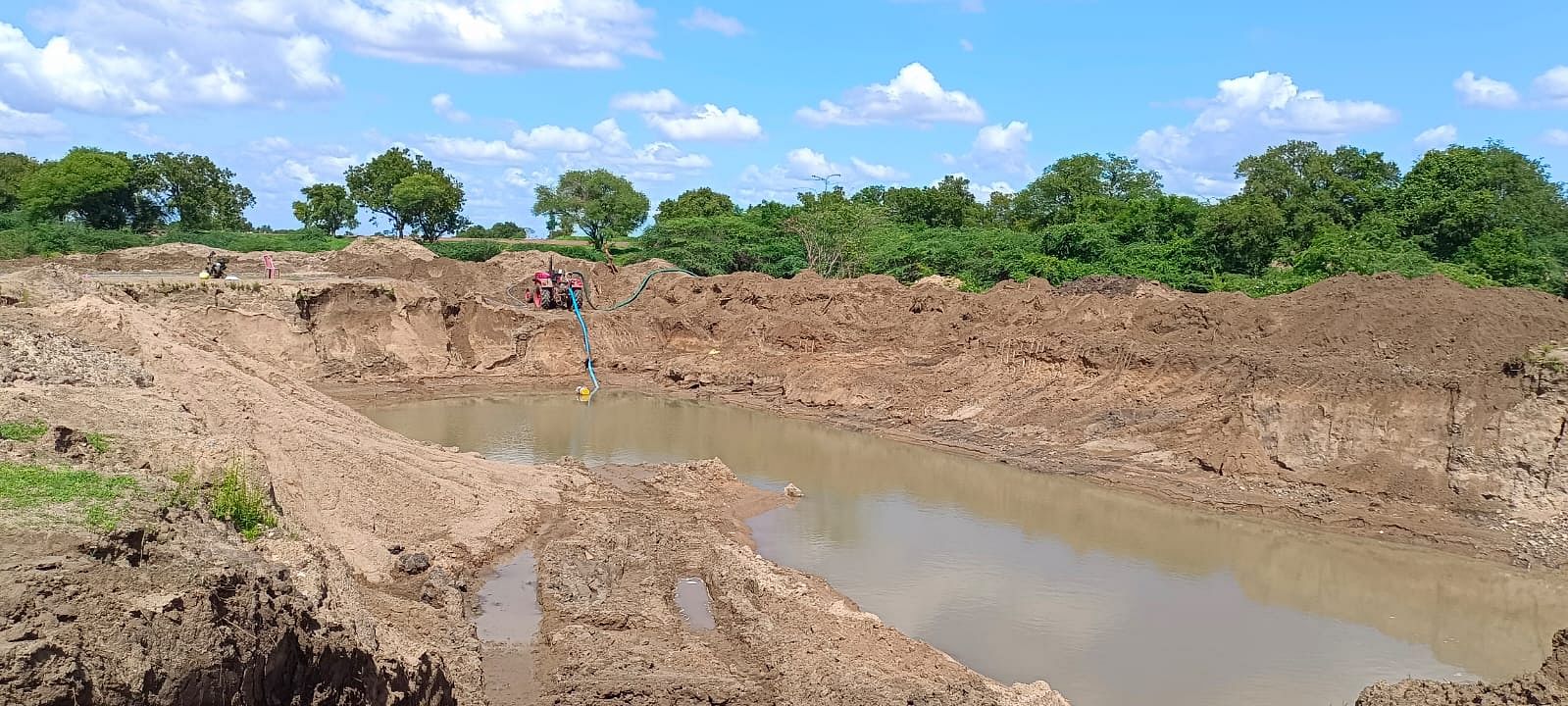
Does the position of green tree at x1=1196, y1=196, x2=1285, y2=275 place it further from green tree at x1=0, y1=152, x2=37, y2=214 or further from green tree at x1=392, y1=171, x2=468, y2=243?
green tree at x1=0, y1=152, x2=37, y2=214

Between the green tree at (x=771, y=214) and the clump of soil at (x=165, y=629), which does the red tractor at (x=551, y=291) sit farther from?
the clump of soil at (x=165, y=629)

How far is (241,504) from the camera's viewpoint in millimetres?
9570

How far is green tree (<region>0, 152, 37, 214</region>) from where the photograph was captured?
50656 mm

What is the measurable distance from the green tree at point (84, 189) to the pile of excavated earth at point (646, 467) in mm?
15057

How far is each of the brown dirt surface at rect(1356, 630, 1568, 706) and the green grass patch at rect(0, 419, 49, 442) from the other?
12.1 meters

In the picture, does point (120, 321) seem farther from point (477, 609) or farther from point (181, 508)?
point (181, 508)

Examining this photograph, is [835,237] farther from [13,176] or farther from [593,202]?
[13,176]

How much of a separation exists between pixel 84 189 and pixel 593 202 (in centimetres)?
2532

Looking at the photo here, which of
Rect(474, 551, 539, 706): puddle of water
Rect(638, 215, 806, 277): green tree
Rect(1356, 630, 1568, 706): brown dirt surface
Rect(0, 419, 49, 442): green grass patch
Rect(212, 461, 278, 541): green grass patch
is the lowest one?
Rect(474, 551, 539, 706): puddle of water

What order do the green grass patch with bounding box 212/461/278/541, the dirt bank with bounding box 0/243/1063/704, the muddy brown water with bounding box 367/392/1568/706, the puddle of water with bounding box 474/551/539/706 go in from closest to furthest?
1. the dirt bank with bounding box 0/243/1063/704
2. the green grass patch with bounding box 212/461/278/541
3. the puddle of water with bounding box 474/551/539/706
4. the muddy brown water with bounding box 367/392/1568/706

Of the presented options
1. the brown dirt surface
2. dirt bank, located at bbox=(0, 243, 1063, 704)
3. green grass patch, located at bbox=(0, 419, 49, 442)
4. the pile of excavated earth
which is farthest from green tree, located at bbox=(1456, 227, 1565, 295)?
green grass patch, located at bbox=(0, 419, 49, 442)

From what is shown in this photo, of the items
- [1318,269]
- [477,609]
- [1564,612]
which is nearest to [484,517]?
[477,609]

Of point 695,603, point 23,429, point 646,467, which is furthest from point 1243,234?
point 23,429

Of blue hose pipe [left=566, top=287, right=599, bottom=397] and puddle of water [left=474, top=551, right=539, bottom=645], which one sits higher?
blue hose pipe [left=566, top=287, right=599, bottom=397]
